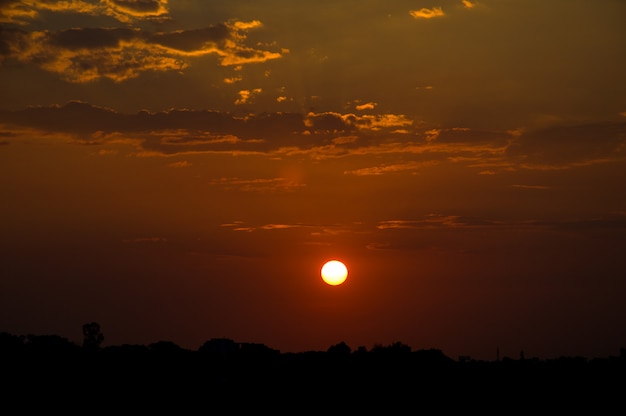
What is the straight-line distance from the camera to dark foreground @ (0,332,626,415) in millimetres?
83562

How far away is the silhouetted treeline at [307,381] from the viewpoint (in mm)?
85188

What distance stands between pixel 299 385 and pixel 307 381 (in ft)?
7.12

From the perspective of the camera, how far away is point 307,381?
309 ft

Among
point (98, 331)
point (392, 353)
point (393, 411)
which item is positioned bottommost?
point (393, 411)

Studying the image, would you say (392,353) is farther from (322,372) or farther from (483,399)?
(483,399)

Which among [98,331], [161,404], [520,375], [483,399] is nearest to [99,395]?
[161,404]

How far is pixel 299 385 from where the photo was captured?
92.1 m

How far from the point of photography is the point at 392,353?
118 meters

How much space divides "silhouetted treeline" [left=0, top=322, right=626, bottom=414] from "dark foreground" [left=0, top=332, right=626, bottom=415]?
10 centimetres

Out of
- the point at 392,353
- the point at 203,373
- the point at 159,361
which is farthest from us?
the point at 392,353

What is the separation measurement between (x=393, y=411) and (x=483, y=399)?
26.6ft

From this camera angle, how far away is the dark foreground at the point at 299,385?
8356 centimetres

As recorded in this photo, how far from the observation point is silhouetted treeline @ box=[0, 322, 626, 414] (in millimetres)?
85188

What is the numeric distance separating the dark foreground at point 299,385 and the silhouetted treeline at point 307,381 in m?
0.10
